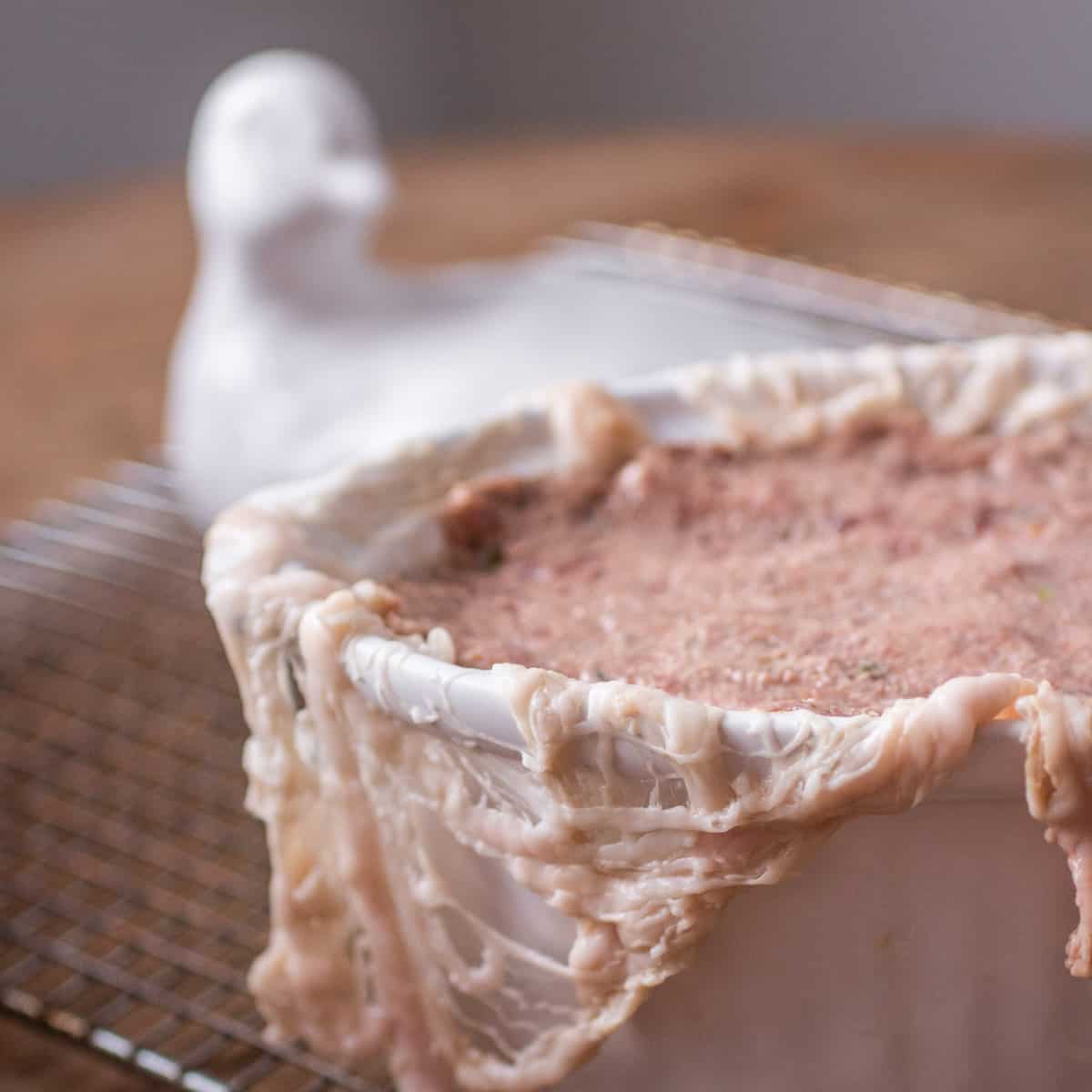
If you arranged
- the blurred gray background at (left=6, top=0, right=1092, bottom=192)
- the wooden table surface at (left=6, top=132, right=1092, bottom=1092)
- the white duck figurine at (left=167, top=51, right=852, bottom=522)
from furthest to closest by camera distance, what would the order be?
the blurred gray background at (left=6, top=0, right=1092, bottom=192) < the wooden table surface at (left=6, top=132, right=1092, bottom=1092) < the white duck figurine at (left=167, top=51, right=852, bottom=522)

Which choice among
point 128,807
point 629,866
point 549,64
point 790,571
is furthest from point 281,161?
point 549,64

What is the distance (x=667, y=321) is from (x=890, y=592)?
0.51m

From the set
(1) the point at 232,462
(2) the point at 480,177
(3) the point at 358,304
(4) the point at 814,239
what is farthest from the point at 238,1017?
(2) the point at 480,177

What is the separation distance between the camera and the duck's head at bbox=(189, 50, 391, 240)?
107 centimetres

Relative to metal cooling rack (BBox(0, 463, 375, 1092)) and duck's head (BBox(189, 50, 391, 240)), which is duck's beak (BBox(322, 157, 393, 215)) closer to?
duck's head (BBox(189, 50, 391, 240))

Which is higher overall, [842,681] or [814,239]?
[842,681]

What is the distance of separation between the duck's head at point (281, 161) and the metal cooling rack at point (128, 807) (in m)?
0.20

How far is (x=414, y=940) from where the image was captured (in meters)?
0.58

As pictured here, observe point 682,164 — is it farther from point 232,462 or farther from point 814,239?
point 232,462

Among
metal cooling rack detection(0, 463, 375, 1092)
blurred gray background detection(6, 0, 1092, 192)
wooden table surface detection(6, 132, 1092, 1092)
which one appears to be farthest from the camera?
blurred gray background detection(6, 0, 1092, 192)

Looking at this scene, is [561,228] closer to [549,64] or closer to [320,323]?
[320,323]

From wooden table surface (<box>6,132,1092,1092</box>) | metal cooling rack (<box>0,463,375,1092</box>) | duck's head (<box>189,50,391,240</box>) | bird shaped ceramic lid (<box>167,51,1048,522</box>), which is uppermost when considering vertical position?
duck's head (<box>189,50,391,240</box>)

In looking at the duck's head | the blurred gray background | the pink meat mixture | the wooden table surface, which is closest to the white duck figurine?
the duck's head

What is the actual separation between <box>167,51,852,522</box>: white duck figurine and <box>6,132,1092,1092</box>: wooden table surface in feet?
0.63
